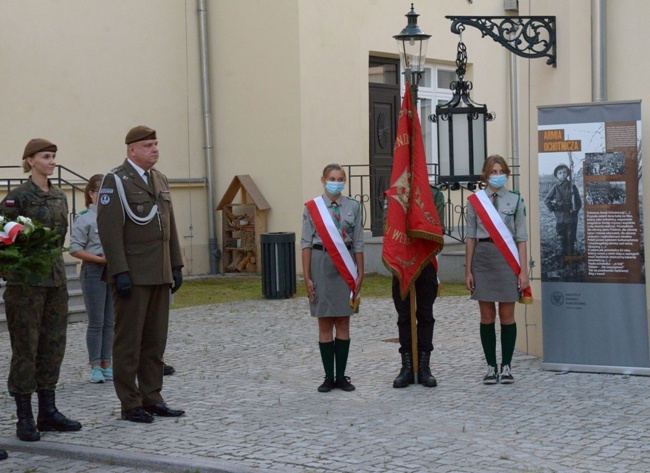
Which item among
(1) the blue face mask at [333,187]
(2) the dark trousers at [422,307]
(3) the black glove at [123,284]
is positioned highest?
(1) the blue face mask at [333,187]

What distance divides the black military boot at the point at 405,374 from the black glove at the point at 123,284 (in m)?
2.30

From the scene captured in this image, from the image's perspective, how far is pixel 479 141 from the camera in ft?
35.2

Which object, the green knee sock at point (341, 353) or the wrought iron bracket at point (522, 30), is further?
the wrought iron bracket at point (522, 30)

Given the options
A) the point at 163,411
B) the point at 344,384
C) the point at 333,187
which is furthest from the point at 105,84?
the point at 163,411

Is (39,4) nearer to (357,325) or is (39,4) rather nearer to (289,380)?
(357,325)

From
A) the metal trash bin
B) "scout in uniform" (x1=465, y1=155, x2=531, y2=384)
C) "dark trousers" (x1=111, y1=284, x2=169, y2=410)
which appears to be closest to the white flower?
"dark trousers" (x1=111, y1=284, x2=169, y2=410)

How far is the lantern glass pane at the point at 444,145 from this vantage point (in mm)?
10766

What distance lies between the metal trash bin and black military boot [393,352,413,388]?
648cm

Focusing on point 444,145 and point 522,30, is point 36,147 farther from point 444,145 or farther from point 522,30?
point 444,145

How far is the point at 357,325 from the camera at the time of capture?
40.6 feet

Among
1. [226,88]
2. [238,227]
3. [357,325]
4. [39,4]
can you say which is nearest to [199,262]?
[238,227]

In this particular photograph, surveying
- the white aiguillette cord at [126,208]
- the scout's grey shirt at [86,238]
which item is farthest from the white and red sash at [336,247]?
the scout's grey shirt at [86,238]

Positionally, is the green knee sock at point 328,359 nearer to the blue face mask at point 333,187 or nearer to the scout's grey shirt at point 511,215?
the blue face mask at point 333,187

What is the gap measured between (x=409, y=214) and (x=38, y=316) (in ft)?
9.97
